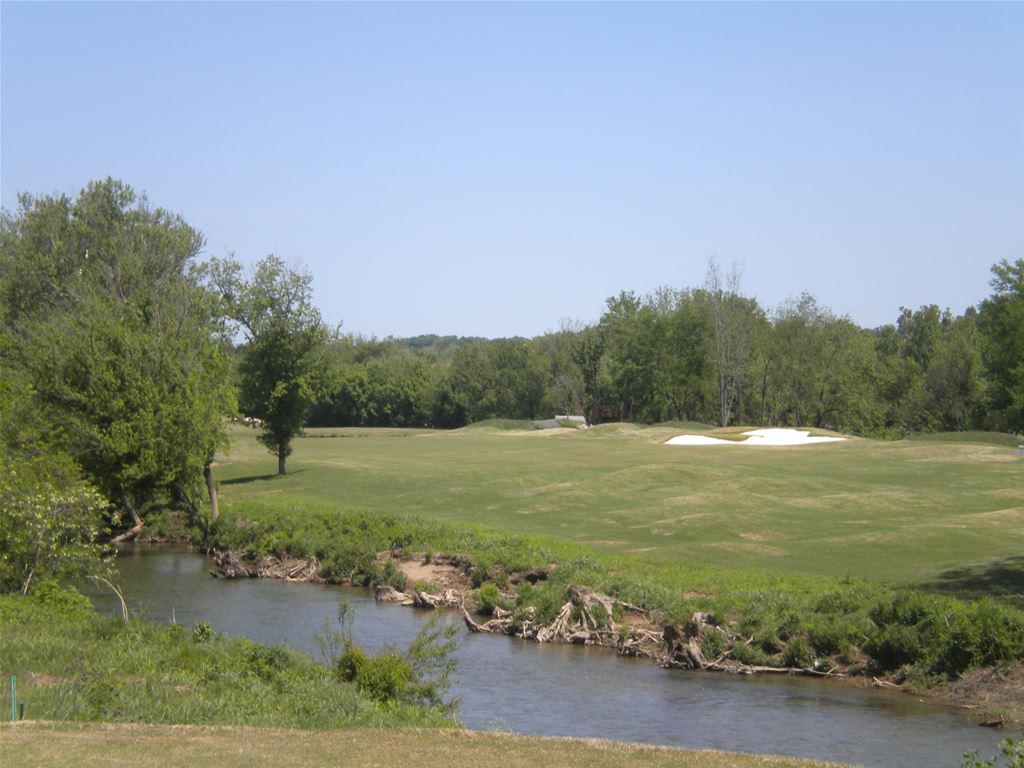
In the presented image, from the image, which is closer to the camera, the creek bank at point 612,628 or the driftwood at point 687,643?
the creek bank at point 612,628

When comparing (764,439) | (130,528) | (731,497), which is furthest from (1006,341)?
(764,439)

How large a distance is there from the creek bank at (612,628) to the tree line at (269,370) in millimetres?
9335

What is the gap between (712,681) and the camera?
25.8 metres

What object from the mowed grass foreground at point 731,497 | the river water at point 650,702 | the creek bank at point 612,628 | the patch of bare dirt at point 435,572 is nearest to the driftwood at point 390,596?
the creek bank at point 612,628

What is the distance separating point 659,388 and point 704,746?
4252 inches

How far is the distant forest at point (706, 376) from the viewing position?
113375 millimetres

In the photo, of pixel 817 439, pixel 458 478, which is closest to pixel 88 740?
pixel 458 478

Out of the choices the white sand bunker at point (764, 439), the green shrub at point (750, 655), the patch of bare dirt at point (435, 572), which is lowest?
the green shrub at point (750, 655)

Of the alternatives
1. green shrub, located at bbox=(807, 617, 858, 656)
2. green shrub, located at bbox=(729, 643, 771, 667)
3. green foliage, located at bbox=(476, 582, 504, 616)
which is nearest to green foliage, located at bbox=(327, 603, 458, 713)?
green shrub, located at bbox=(729, 643, 771, 667)

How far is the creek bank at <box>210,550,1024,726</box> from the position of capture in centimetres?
2358

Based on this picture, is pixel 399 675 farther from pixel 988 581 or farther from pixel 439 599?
pixel 988 581

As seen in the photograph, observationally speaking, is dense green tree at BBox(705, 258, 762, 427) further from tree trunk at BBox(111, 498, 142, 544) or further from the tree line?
tree trunk at BBox(111, 498, 142, 544)

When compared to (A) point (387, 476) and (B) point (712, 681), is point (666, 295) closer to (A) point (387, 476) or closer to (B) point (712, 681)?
(A) point (387, 476)

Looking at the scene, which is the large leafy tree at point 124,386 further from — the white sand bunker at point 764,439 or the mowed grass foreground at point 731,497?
the white sand bunker at point 764,439
